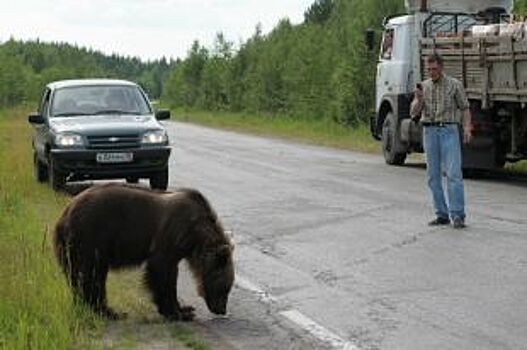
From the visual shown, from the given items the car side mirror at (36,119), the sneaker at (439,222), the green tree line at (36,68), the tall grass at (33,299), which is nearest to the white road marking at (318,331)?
the tall grass at (33,299)

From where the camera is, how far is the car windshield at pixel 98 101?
51.8ft

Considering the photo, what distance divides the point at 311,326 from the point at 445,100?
5.71 metres

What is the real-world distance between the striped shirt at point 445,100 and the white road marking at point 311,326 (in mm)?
4564

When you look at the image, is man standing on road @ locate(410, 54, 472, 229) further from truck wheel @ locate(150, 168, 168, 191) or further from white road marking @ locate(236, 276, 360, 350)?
truck wheel @ locate(150, 168, 168, 191)

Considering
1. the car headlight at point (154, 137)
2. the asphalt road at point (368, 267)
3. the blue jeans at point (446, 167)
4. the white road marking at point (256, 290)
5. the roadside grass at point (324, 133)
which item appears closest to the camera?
the asphalt road at point (368, 267)

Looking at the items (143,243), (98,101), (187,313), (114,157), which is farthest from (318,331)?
(98,101)

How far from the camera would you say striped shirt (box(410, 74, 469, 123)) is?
12.0m

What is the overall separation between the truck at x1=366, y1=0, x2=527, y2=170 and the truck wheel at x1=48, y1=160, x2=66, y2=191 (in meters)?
5.53

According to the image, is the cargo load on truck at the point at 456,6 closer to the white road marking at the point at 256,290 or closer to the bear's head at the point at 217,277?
the white road marking at the point at 256,290

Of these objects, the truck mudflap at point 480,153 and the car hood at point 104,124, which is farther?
the truck mudflap at point 480,153

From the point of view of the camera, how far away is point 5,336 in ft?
19.5

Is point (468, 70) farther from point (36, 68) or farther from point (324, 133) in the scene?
point (36, 68)

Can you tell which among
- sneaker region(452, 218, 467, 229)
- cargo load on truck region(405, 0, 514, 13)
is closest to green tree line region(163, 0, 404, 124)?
cargo load on truck region(405, 0, 514, 13)

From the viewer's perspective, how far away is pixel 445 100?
12000 millimetres
